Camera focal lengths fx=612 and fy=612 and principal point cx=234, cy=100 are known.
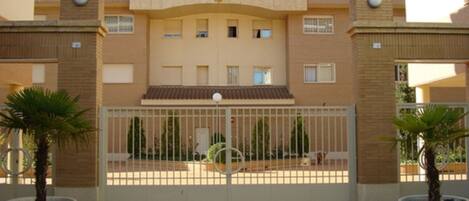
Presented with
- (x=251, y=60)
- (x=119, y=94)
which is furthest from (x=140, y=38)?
(x=251, y=60)

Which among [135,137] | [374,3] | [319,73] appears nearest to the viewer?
[374,3]

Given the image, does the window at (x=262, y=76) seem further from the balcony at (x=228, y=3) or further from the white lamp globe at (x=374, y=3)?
the white lamp globe at (x=374, y=3)

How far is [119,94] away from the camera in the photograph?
33.8m

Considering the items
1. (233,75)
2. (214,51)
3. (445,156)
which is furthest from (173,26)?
(445,156)

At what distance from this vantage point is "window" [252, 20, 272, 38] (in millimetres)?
35438

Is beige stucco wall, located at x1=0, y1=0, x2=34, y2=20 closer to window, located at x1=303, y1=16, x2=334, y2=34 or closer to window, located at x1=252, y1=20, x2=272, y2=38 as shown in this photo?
window, located at x1=252, y1=20, x2=272, y2=38

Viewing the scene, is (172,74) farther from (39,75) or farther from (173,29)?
(39,75)

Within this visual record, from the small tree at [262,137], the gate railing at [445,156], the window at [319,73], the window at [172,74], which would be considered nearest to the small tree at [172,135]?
the small tree at [262,137]

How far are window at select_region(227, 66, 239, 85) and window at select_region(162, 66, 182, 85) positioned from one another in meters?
2.82

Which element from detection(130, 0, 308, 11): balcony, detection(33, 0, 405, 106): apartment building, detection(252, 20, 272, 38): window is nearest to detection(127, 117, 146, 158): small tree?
detection(33, 0, 405, 106): apartment building

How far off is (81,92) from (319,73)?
23632mm

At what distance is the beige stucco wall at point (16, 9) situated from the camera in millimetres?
16555

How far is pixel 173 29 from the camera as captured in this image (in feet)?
116

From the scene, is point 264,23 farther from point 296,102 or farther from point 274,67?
point 296,102
